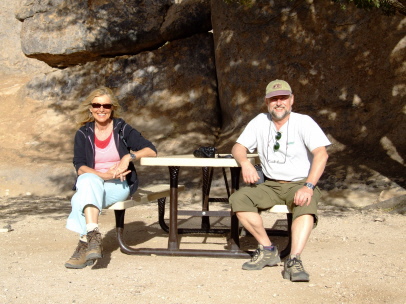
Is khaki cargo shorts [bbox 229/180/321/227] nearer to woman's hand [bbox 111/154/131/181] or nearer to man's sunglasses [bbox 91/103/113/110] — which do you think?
woman's hand [bbox 111/154/131/181]

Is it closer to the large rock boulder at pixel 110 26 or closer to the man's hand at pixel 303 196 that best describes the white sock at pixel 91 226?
the man's hand at pixel 303 196

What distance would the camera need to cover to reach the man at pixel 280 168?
4.35 m

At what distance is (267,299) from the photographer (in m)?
3.70

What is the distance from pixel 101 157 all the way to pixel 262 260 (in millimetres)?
1445

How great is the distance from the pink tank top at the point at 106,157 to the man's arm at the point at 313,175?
144 centimetres

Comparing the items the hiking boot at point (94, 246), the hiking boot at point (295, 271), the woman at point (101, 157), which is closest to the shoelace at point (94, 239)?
the hiking boot at point (94, 246)

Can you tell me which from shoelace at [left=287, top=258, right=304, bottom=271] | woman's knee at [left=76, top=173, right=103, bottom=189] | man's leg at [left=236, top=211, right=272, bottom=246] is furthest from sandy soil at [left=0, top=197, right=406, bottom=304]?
woman's knee at [left=76, top=173, right=103, bottom=189]

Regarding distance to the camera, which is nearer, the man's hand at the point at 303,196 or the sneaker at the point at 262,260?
the man's hand at the point at 303,196

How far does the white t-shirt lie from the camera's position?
4484 millimetres

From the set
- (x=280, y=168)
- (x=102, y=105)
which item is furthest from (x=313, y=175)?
(x=102, y=105)

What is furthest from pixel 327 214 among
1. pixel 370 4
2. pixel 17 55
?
pixel 17 55

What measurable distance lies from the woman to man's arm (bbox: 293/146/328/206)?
1.24m

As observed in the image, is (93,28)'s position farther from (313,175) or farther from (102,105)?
(313,175)

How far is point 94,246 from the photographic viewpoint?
14.3 feet
